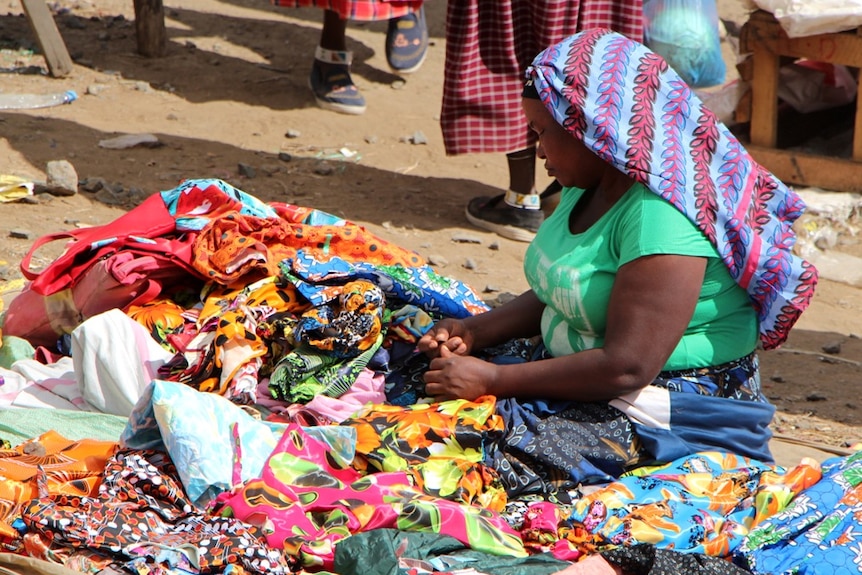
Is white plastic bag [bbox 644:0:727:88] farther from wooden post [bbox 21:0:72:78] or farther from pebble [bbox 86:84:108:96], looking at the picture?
wooden post [bbox 21:0:72:78]

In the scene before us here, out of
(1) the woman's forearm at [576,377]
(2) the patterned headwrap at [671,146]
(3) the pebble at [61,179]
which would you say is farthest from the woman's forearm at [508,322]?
(3) the pebble at [61,179]

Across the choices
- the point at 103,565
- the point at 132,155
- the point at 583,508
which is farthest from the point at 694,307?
the point at 132,155

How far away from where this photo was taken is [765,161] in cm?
568

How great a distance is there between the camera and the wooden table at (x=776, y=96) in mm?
5203

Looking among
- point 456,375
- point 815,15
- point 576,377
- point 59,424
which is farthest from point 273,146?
point 576,377

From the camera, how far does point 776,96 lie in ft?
18.3

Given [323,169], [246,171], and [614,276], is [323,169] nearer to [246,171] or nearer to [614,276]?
[246,171]

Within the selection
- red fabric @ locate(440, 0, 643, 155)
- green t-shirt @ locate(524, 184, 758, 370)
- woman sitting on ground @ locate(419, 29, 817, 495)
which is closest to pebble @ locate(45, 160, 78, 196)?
red fabric @ locate(440, 0, 643, 155)

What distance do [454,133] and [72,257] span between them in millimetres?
2384

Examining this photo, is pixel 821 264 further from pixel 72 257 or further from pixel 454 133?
pixel 72 257

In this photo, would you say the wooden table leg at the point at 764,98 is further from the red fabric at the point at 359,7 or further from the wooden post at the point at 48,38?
the wooden post at the point at 48,38

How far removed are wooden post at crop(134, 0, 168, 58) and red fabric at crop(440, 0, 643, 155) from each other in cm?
275

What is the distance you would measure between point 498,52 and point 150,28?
3063mm

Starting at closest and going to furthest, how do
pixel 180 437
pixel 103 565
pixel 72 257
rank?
1. pixel 103 565
2. pixel 180 437
3. pixel 72 257
